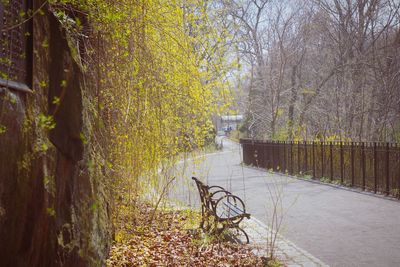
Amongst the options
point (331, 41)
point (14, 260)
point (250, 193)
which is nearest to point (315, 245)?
point (14, 260)

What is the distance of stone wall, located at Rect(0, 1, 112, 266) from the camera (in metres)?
3.31

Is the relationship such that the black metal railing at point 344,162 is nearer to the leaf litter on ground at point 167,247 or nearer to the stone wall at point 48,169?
the leaf litter on ground at point 167,247

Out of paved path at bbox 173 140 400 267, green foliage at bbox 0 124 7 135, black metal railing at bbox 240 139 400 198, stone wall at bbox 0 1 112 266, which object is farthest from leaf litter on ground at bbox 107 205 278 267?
black metal railing at bbox 240 139 400 198

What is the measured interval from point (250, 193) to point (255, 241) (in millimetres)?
6307

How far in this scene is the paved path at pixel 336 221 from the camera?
6574mm

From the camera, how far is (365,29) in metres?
21.1

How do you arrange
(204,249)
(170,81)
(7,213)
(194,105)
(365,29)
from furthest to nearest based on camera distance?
(365,29)
(194,105)
(170,81)
(204,249)
(7,213)

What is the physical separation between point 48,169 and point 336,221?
6.70 metres

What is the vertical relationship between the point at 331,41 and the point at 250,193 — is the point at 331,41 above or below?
above

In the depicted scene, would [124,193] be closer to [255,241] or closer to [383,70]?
[255,241]

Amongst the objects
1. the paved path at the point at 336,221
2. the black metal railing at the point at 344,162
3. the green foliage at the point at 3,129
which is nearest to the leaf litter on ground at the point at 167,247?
the paved path at the point at 336,221

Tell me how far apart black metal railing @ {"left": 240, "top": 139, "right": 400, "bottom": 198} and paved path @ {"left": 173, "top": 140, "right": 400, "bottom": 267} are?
67 centimetres

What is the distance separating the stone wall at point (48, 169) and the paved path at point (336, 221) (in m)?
3.01

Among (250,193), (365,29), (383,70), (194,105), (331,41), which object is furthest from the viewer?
(331,41)
